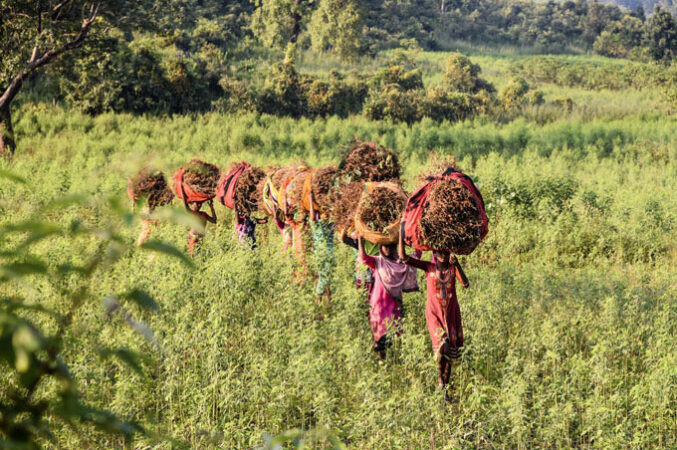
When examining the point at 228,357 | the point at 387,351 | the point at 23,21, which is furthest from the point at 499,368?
the point at 23,21

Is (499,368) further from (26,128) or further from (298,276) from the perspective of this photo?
(26,128)

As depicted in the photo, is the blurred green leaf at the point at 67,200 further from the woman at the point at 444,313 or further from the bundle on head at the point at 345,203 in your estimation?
the bundle on head at the point at 345,203

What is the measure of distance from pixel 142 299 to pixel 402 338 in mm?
4264

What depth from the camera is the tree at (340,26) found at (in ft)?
119

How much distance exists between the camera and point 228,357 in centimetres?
481

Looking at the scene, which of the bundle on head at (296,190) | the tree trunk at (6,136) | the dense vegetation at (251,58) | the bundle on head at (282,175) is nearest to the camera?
the bundle on head at (296,190)

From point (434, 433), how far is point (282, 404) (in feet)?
3.84

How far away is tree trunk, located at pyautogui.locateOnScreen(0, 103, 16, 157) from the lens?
15906 millimetres

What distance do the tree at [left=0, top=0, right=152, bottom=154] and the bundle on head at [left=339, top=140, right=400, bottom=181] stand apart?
12.3 metres

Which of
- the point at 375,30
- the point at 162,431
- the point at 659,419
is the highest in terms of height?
the point at 375,30

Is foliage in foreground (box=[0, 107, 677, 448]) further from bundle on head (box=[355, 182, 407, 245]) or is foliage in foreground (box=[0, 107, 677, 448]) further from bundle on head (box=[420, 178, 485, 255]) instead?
bundle on head (box=[420, 178, 485, 255])

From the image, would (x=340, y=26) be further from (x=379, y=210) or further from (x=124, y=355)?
(x=124, y=355)

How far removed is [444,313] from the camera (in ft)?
16.0

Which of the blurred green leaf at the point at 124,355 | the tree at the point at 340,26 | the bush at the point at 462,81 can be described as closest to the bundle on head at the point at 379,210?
the blurred green leaf at the point at 124,355
